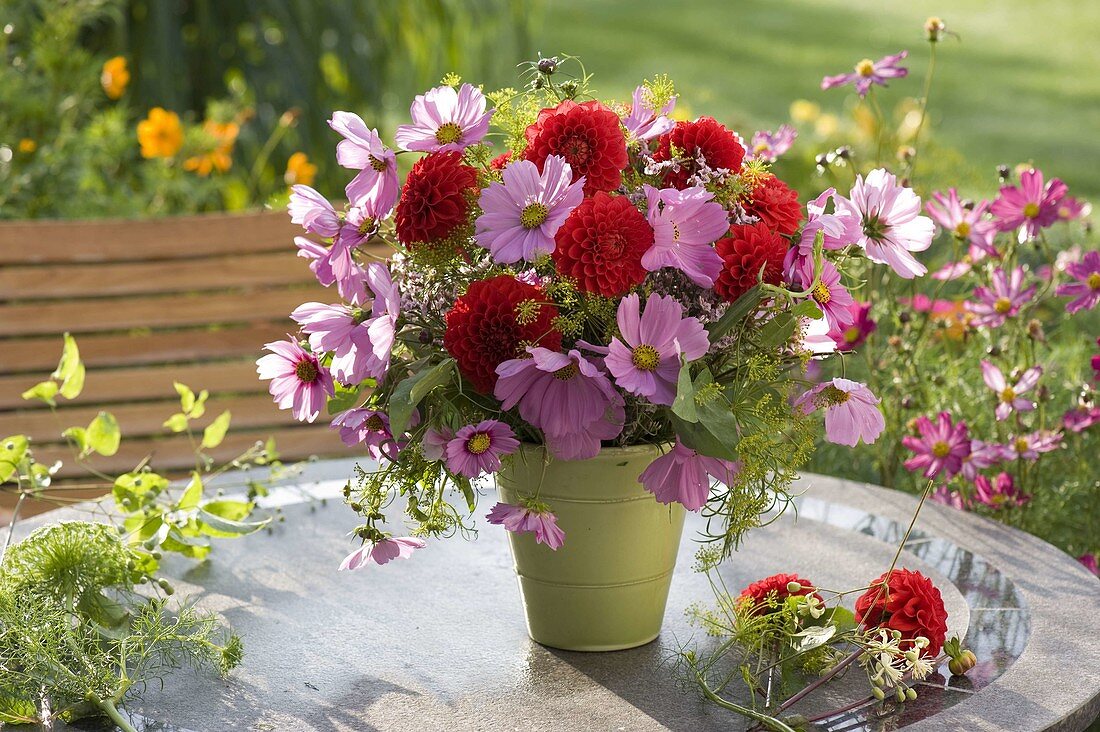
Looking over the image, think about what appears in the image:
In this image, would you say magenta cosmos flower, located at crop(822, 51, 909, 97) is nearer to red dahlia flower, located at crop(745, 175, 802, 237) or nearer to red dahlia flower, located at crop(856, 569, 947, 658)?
red dahlia flower, located at crop(745, 175, 802, 237)

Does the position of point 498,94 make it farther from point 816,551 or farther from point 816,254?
point 816,551

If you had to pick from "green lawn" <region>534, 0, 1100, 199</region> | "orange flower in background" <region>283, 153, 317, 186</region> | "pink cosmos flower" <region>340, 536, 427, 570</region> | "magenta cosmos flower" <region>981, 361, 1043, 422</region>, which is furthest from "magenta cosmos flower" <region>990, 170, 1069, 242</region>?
"green lawn" <region>534, 0, 1100, 199</region>

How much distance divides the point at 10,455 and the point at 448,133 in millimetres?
700

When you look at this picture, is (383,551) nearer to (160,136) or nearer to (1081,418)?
(1081,418)

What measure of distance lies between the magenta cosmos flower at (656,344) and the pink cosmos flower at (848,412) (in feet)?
0.44

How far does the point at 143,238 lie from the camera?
245cm

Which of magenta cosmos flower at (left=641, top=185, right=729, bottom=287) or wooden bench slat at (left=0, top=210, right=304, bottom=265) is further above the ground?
magenta cosmos flower at (left=641, top=185, right=729, bottom=287)

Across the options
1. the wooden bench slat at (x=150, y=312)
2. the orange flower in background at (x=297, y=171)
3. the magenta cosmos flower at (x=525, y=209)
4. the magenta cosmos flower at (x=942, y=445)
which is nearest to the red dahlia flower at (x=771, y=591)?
the magenta cosmos flower at (x=525, y=209)

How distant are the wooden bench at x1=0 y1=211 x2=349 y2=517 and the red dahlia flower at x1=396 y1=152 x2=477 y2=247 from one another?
1.47 metres

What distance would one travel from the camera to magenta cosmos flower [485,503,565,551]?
3.33ft

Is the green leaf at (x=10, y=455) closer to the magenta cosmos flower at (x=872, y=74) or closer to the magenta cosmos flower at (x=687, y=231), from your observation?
the magenta cosmos flower at (x=687, y=231)

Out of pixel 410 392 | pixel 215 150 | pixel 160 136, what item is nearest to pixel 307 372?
pixel 410 392

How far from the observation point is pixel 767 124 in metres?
7.26

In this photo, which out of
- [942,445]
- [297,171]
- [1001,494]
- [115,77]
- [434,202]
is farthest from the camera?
[115,77]
